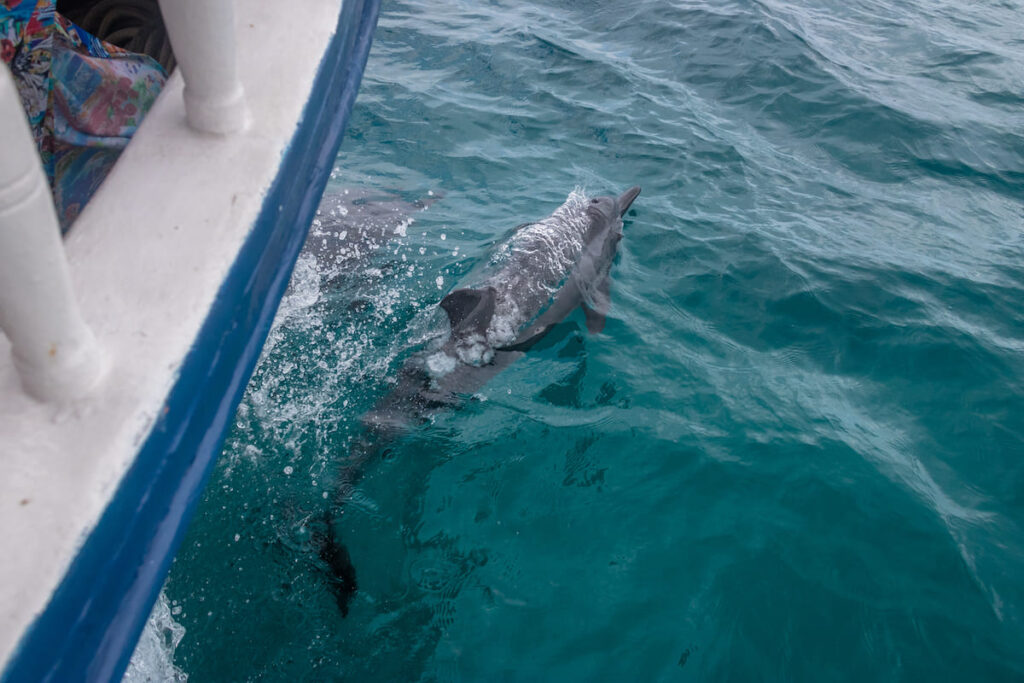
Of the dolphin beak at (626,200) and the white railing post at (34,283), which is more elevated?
the white railing post at (34,283)

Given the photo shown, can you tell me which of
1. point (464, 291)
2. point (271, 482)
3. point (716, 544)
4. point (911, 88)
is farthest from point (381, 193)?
point (911, 88)

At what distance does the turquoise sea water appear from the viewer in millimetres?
3668

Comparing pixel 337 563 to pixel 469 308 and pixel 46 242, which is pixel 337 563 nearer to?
pixel 469 308

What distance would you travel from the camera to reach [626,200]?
290 inches

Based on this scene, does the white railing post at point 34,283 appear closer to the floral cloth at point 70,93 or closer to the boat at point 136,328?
the boat at point 136,328

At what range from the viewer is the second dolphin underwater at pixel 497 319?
440cm

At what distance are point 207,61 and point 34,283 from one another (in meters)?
0.80

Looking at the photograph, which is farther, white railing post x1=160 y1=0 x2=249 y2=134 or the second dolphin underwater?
the second dolphin underwater

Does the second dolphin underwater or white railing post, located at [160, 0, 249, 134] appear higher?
white railing post, located at [160, 0, 249, 134]

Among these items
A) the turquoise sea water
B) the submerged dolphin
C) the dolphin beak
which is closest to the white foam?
the turquoise sea water

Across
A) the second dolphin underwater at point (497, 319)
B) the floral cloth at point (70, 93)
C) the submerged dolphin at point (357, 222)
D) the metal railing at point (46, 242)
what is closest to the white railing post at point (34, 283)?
the metal railing at point (46, 242)

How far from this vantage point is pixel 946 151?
883 cm

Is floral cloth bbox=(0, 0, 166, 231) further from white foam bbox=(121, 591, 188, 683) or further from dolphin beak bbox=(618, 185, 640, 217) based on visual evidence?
dolphin beak bbox=(618, 185, 640, 217)

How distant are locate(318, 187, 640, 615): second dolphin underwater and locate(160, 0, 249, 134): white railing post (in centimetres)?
256
